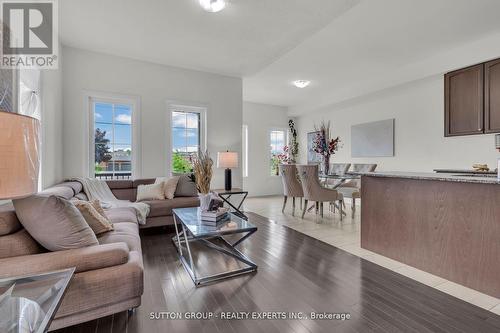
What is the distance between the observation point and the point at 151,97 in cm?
438

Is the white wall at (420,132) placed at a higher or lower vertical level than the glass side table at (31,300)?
higher

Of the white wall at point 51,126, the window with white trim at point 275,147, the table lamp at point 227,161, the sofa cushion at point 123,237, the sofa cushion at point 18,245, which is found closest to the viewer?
the sofa cushion at point 18,245

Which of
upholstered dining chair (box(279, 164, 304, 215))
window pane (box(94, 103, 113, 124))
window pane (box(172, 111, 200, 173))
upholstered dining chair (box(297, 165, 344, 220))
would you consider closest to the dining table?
upholstered dining chair (box(297, 165, 344, 220))

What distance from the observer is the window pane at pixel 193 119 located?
15.8 feet

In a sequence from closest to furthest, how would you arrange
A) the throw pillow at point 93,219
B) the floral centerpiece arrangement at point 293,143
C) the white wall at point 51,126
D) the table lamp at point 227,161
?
1. the throw pillow at point 93,219
2. the white wall at point 51,126
3. the table lamp at point 227,161
4. the floral centerpiece arrangement at point 293,143

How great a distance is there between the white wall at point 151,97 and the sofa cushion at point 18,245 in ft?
9.05

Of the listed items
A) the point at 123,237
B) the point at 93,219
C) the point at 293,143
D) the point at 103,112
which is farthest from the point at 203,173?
the point at 293,143

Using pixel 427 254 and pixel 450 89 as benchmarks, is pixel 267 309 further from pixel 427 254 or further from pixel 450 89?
pixel 450 89

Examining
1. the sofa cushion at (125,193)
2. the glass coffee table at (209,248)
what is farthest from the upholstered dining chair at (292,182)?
the sofa cushion at (125,193)

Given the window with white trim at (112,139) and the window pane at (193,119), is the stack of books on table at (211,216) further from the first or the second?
the window pane at (193,119)

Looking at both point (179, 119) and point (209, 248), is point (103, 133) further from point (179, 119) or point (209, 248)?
point (209, 248)

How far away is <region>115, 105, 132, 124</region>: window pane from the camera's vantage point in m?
4.21

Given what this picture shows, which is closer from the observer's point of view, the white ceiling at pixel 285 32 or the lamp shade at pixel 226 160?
the white ceiling at pixel 285 32

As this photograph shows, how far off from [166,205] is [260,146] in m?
4.36
